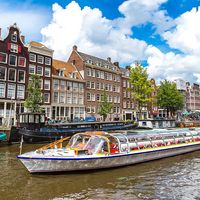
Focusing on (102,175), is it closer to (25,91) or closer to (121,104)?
(25,91)

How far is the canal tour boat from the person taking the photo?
38.0 ft

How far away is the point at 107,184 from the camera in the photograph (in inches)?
421

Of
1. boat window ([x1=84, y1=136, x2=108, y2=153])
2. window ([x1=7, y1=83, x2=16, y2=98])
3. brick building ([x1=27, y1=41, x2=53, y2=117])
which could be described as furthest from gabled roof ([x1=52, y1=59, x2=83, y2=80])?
boat window ([x1=84, y1=136, x2=108, y2=153])

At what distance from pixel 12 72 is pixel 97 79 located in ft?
70.3

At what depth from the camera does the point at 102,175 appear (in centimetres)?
1216

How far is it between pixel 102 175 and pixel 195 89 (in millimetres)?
93670

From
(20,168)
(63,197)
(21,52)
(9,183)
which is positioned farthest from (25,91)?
(63,197)

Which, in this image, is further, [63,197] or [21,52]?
[21,52]

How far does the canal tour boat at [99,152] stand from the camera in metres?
11.6

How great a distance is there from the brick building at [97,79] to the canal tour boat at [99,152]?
32807 millimetres

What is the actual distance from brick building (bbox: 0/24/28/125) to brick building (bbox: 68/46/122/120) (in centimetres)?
1506

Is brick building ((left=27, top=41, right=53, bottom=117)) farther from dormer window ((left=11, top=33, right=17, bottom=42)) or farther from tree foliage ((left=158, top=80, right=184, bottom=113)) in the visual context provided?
tree foliage ((left=158, top=80, right=184, bottom=113))

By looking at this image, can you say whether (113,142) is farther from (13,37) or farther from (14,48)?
(13,37)

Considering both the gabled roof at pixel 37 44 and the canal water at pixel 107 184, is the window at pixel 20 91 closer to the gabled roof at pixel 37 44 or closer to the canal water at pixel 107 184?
the gabled roof at pixel 37 44
